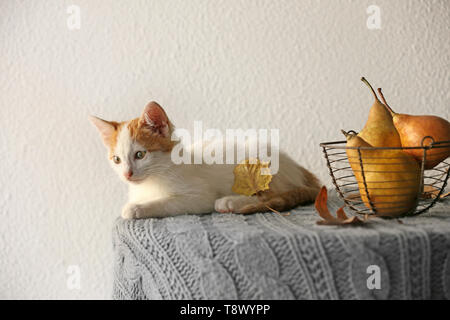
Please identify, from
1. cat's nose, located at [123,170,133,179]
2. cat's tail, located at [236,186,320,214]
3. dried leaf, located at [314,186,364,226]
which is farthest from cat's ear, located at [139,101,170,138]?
dried leaf, located at [314,186,364,226]

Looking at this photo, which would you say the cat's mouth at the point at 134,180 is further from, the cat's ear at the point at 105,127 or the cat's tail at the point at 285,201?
the cat's tail at the point at 285,201

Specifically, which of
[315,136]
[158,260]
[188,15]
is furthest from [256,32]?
[158,260]

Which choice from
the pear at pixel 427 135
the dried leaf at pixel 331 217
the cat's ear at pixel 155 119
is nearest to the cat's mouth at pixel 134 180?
the cat's ear at pixel 155 119

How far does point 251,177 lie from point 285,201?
0.32ft

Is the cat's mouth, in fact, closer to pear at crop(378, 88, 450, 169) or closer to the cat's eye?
the cat's eye

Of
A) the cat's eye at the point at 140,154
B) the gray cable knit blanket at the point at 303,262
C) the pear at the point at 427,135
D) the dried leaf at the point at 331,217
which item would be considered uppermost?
the pear at the point at 427,135

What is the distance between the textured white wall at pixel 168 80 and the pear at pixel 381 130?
0.46 metres

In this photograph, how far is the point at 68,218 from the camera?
4.07ft

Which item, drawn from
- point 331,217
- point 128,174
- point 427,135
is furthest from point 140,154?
point 427,135

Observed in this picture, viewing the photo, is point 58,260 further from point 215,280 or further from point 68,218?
point 215,280

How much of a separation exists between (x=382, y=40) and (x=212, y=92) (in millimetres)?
570

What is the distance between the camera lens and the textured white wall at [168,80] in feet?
3.87

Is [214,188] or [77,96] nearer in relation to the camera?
[214,188]

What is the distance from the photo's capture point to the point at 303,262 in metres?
0.58
